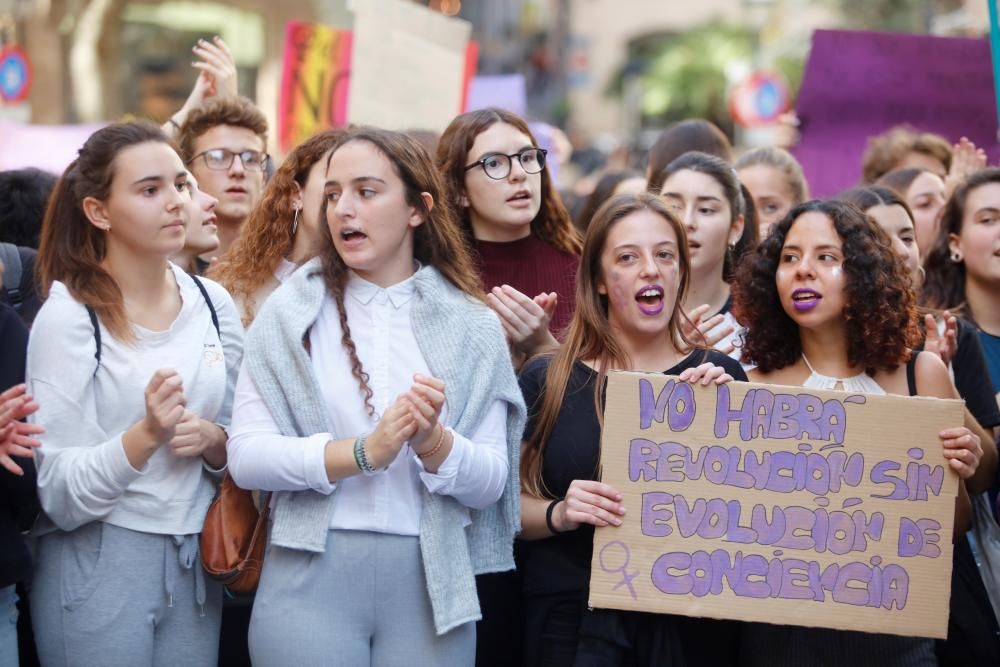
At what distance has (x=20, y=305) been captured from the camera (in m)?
3.96

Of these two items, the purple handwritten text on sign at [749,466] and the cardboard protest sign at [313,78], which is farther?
the cardboard protest sign at [313,78]

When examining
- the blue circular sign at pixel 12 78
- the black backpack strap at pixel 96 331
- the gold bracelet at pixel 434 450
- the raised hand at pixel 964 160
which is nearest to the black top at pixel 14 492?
the black backpack strap at pixel 96 331

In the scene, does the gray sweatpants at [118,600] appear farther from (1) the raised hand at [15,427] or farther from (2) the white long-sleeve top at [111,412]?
(1) the raised hand at [15,427]

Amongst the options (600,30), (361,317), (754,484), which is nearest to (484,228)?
(361,317)

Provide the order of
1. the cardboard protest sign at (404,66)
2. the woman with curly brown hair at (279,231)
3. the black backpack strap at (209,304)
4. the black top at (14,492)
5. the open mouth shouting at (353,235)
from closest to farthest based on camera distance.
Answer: the black top at (14,492) < the open mouth shouting at (353,235) < the black backpack strap at (209,304) < the woman with curly brown hair at (279,231) < the cardboard protest sign at (404,66)

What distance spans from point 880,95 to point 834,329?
360 cm

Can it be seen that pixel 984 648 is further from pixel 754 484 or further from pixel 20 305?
pixel 20 305

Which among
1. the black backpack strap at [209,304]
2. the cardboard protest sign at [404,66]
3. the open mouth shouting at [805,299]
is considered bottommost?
the black backpack strap at [209,304]

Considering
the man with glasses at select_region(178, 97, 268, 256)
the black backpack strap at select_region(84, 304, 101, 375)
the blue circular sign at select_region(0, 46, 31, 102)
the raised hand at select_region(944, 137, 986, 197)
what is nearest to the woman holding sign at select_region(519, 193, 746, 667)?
the black backpack strap at select_region(84, 304, 101, 375)

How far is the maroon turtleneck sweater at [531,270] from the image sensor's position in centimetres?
456

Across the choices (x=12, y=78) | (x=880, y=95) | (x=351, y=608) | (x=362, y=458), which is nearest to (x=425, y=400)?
(x=362, y=458)

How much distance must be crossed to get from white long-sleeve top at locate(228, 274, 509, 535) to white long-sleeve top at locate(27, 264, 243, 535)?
253 millimetres

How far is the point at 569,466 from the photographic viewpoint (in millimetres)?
3664

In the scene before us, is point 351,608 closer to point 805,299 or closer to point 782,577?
point 782,577
